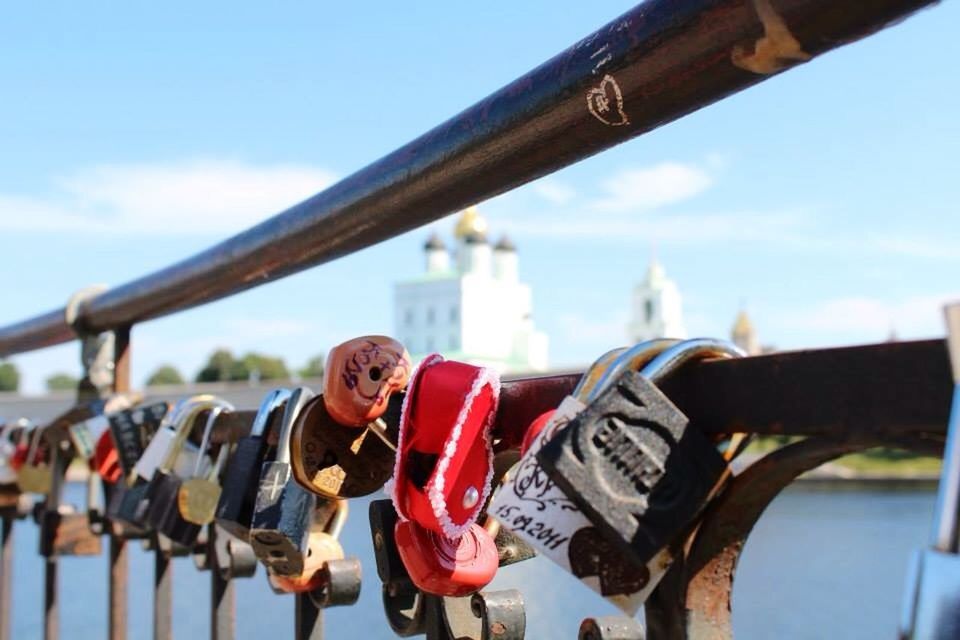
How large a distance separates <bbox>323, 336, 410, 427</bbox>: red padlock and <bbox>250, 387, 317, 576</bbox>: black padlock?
0.11m

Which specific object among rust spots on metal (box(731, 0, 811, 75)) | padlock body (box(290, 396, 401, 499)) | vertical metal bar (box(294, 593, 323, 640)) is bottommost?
vertical metal bar (box(294, 593, 323, 640))

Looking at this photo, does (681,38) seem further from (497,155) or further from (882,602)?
(882,602)

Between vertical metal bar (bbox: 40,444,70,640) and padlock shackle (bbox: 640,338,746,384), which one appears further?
vertical metal bar (bbox: 40,444,70,640)

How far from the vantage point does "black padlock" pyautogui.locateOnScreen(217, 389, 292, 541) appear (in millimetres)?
812

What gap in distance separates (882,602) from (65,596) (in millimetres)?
9495

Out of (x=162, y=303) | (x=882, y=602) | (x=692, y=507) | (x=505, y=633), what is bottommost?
(x=882, y=602)

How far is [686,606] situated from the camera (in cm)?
46

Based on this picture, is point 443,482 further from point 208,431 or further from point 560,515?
point 208,431

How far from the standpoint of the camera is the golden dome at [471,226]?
48438mm

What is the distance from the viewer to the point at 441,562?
59 cm

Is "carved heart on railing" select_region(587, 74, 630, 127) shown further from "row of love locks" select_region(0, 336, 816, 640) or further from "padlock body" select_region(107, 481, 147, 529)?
"padlock body" select_region(107, 481, 147, 529)

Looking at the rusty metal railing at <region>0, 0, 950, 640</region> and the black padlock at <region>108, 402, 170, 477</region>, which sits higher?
the rusty metal railing at <region>0, 0, 950, 640</region>

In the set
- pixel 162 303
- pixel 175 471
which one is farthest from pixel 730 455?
pixel 162 303

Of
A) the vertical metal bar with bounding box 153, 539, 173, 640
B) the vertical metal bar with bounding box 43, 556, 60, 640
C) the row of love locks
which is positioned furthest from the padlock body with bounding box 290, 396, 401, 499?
the vertical metal bar with bounding box 43, 556, 60, 640
